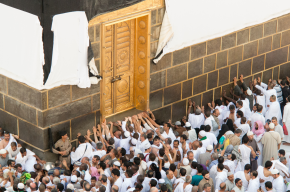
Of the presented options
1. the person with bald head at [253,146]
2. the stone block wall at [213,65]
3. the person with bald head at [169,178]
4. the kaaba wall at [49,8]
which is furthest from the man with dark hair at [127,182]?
the stone block wall at [213,65]

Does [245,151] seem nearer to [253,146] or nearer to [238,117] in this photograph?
[253,146]

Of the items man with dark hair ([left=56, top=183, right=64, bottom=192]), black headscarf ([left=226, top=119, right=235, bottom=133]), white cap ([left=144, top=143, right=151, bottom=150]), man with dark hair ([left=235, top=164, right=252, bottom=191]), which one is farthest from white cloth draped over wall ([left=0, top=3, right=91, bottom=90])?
man with dark hair ([left=235, top=164, right=252, bottom=191])

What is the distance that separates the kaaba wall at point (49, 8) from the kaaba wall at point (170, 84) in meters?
0.52

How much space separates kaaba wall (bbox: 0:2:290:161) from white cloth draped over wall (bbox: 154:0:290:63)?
0.24 metres

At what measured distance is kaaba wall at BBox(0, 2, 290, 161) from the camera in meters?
14.9

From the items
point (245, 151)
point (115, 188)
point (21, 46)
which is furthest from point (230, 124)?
point (21, 46)

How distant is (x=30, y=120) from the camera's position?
1495 centimetres

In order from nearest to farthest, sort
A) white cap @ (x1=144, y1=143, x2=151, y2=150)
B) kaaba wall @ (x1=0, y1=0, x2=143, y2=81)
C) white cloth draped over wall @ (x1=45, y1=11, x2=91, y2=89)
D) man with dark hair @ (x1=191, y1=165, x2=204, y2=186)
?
man with dark hair @ (x1=191, y1=165, x2=204, y2=186) < kaaba wall @ (x1=0, y1=0, x2=143, y2=81) < white cloth draped over wall @ (x1=45, y1=11, x2=91, y2=89) < white cap @ (x1=144, y1=143, x2=151, y2=150)

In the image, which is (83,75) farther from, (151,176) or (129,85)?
(151,176)

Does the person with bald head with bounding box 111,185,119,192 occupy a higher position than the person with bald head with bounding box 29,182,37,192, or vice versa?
the person with bald head with bounding box 111,185,119,192

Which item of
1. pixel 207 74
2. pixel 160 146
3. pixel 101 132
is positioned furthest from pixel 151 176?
pixel 207 74

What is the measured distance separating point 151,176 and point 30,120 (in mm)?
3773

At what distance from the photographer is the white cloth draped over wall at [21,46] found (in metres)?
14.2

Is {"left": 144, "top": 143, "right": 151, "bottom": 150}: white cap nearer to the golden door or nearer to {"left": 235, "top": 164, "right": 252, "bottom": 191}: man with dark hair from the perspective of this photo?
the golden door
